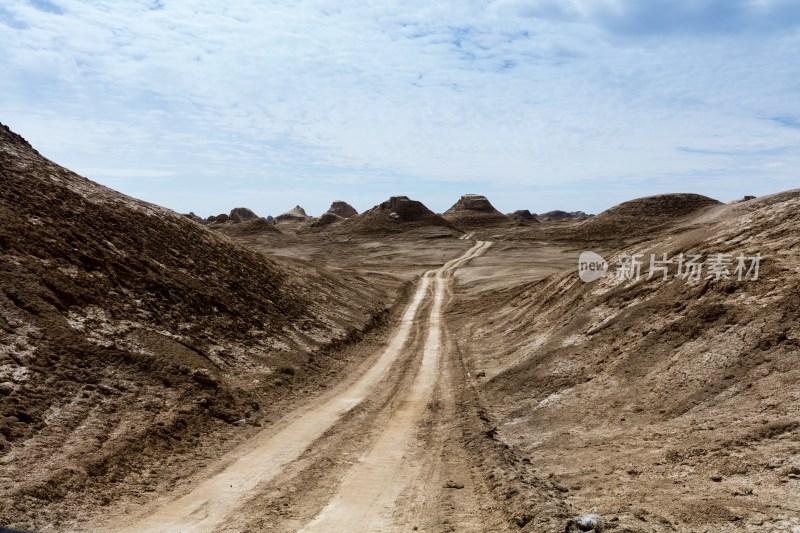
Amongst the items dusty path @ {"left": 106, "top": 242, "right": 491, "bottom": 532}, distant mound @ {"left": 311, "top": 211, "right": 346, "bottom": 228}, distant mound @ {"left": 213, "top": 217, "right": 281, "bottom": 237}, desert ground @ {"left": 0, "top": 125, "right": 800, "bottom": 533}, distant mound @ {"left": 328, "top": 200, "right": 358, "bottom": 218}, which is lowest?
dusty path @ {"left": 106, "top": 242, "right": 491, "bottom": 532}

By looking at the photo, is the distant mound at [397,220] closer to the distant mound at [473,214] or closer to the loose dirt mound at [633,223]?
the distant mound at [473,214]

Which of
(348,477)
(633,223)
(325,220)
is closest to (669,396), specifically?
(348,477)

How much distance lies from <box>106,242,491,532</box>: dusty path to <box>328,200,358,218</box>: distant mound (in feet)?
454

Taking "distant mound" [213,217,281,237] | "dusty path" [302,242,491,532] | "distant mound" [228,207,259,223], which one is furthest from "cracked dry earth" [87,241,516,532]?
"distant mound" [228,207,259,223]

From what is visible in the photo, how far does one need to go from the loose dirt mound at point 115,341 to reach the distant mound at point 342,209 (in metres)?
128

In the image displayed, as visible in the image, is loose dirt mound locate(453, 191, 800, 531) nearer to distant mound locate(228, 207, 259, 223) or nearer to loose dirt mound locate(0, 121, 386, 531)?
loose dirt mound locate(0, 121, 386, 531)

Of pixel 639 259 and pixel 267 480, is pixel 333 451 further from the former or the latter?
pixel 639 259

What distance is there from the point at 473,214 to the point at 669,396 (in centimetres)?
10211

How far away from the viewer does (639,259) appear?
67.3 feet

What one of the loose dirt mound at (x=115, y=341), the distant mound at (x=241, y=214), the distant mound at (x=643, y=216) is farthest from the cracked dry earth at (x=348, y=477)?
the distant mound at (x=241, y=214)

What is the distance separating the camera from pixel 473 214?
4417 inches

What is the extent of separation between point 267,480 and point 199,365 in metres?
6.70

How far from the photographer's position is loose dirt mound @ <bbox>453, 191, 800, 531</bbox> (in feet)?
24.6

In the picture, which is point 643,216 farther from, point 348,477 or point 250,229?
point 348,477
